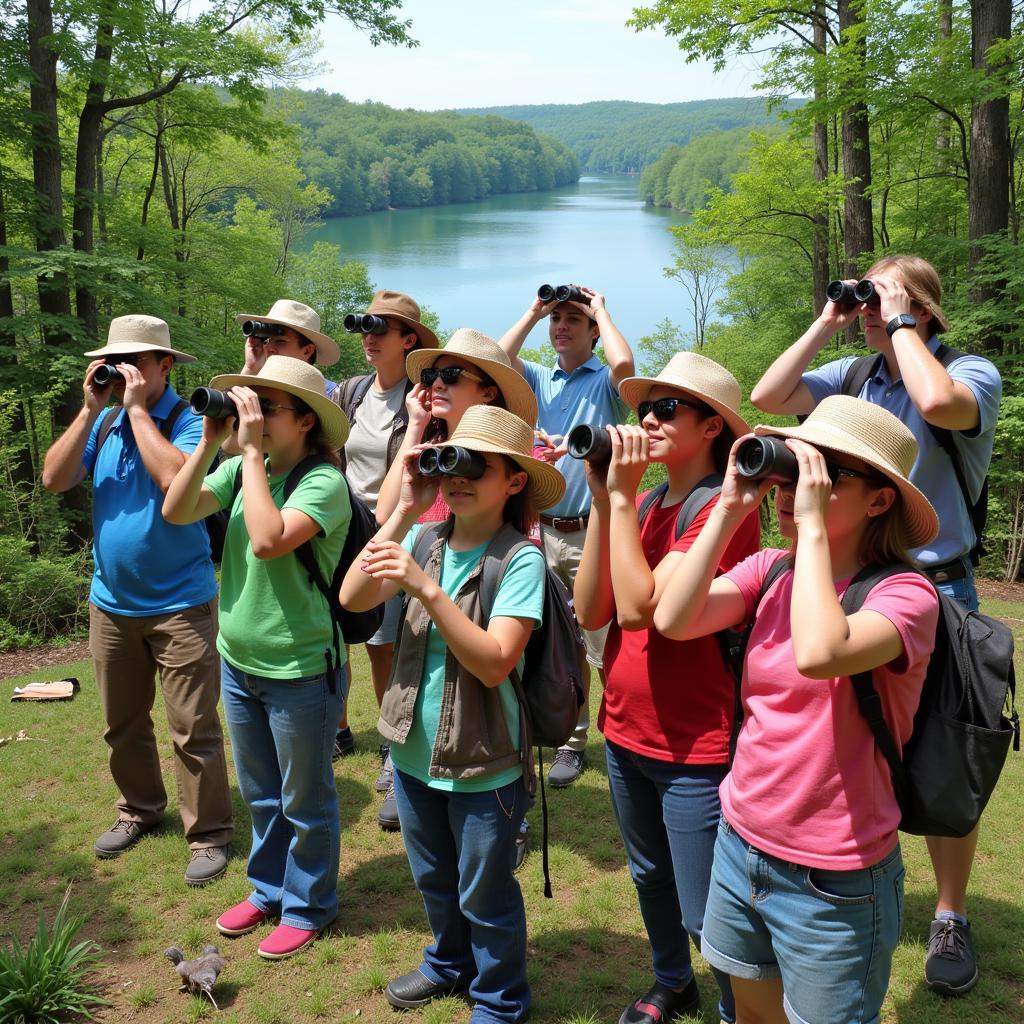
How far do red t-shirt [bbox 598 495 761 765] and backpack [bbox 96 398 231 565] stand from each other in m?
1.88

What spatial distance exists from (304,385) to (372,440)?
49.3 inches

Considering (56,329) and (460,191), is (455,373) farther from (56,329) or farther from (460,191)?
(460,191)

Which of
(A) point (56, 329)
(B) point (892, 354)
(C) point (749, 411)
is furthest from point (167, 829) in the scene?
(C) point (749, 411)

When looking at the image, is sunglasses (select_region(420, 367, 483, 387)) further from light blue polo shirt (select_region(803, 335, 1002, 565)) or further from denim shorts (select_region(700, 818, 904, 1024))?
denim shorts (select_region(700, 818, 904, 1024))

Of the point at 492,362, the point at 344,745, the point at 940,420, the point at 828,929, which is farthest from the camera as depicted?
the point at 344,745

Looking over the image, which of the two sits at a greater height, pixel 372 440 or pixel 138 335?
pixel 138 335

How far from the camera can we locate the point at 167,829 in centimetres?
402

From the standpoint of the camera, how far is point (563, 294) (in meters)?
3.84

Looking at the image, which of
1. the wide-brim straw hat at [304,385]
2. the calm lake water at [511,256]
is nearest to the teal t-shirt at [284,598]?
the wide-brim straw hat at [304,385]

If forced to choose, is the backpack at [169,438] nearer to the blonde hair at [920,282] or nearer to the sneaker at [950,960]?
the blonde hair at [920,282]

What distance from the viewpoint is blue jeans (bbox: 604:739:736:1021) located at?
2.25m

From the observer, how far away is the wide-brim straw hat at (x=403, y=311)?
418cm

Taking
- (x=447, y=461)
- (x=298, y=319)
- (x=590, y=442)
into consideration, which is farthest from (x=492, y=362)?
(x=298, y=319)

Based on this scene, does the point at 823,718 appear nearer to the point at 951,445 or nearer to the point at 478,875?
the point at 478,875
